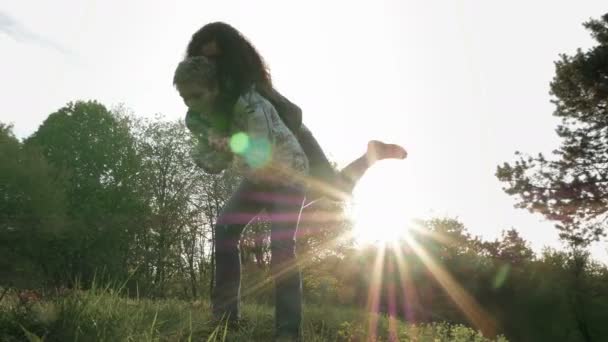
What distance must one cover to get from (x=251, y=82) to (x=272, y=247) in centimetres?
99

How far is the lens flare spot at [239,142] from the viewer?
2.56 metres

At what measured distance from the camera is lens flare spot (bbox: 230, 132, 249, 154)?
8.41 ft

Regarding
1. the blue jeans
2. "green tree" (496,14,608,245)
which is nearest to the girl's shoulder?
the blue jeans

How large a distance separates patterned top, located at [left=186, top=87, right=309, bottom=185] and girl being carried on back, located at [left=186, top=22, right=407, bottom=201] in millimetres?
116

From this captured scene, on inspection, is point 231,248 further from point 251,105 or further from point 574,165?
point 574,165

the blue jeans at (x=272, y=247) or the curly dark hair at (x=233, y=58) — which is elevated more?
the curly dark hair at (x=233, y=58)

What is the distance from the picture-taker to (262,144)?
2502 millimetres

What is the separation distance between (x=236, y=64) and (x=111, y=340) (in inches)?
64.8

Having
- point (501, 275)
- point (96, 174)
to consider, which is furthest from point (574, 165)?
point (96, 174)

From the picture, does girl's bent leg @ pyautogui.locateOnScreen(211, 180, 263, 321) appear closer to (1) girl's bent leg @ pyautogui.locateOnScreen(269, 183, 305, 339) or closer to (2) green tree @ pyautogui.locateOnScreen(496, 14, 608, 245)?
(1) girl's bent leg @ pyautogui.locateOnScreen(269, 183, 305, 339)

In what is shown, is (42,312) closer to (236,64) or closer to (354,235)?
(236,64)

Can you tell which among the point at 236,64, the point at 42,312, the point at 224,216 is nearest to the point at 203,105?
the point at 236,64

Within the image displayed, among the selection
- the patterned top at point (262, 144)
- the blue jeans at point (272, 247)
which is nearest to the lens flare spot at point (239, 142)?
the patterned top at point (262, 144)

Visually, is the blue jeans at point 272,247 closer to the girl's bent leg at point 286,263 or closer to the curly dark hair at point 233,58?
the girl's bent leg at point 286,263
